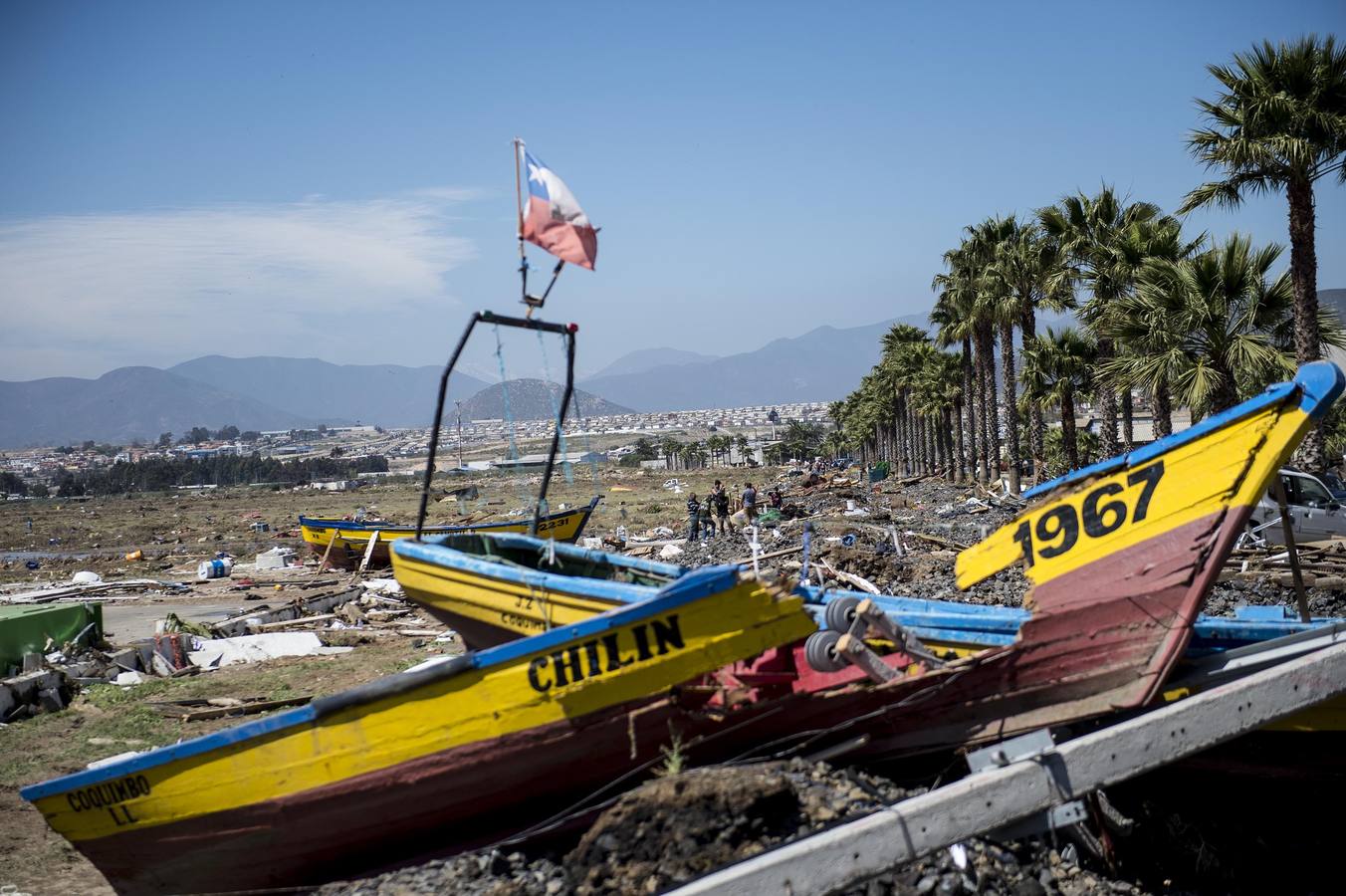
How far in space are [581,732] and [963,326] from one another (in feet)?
112

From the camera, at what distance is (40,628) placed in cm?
1464

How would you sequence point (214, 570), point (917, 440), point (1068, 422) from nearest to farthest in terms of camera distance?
1. point (1068, 422)
2. point (214, 570)
3. point (917, 440)

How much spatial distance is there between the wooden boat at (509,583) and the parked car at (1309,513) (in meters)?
12.0

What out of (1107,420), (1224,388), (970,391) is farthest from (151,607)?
(970,391)

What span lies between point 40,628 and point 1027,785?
621 inches

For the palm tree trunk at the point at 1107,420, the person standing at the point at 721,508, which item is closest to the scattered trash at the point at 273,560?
the person standing at the point at 721,508

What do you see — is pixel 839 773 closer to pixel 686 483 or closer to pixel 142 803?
pixel 142 803

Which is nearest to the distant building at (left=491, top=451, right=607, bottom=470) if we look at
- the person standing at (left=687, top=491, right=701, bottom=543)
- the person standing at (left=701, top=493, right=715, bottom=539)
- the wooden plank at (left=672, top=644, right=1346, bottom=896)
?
the wooden plank at (left=672, top=644, right=1346, bottom=896)

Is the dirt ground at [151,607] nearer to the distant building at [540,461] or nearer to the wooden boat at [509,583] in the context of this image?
the distant building at [540,461]

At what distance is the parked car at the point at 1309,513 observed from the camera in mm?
15203

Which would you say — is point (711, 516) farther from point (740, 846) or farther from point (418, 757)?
point (740, 846)

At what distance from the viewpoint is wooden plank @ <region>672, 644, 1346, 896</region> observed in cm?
441

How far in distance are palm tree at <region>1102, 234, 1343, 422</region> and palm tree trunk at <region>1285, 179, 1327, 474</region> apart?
319 mm

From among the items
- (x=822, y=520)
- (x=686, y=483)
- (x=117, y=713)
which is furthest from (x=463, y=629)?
(x=686, y=483)
